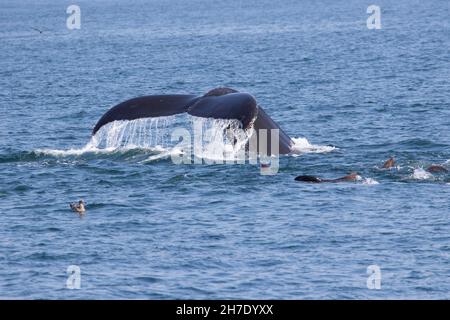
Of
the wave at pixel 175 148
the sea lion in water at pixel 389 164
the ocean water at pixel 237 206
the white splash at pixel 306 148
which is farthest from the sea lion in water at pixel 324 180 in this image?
the white splash at pixel 306 148

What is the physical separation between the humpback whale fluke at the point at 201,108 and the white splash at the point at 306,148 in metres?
3.25

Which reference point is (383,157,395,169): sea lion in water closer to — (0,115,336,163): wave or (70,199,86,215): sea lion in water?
(0,115,336,163): wave

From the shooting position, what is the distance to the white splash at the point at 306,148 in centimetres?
2540

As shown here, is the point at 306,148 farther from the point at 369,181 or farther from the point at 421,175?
the point at 421,175

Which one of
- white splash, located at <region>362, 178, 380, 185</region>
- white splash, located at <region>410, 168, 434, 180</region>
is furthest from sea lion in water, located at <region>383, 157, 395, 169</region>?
white splash, located at <region>362, 178, 380, 185</region>

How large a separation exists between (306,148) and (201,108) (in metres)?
6.18

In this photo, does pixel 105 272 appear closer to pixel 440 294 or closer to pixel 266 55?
pixel 440 294

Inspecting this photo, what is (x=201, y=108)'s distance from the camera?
801 inches

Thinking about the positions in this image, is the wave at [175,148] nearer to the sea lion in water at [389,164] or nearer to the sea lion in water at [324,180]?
the sea lion in water at [324,180]

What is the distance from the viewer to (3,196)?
22.8 meters

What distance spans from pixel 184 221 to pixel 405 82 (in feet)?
88.4

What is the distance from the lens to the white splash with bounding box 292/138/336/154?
2540 cm


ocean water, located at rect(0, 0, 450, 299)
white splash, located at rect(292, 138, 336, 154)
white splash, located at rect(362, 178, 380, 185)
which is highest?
white splash, located at rect(292, 138, 336, 154)

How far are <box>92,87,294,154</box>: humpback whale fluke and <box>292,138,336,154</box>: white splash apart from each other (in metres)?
3.25
